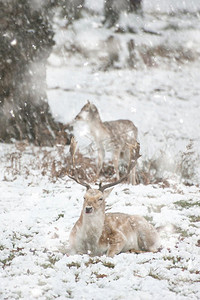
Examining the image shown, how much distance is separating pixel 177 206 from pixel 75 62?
1928 cm

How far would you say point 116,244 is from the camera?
4977mm

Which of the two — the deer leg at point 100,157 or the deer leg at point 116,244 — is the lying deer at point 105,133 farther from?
the deer leg at point 116,244

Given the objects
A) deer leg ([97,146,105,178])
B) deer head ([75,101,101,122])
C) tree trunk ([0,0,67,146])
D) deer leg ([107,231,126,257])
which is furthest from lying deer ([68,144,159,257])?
tree trunk ([0,0,67,146])

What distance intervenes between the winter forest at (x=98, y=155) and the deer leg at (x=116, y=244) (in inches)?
0.6

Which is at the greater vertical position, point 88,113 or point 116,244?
point 88,113

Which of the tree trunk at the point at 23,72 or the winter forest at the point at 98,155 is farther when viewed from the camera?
the tree trunk at the point at 23,72

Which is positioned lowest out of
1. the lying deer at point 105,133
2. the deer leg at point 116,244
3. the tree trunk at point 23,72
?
the deer leg at point 116,244

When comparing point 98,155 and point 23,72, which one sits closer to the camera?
point 98,155

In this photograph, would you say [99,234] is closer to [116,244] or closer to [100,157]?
[116,244]

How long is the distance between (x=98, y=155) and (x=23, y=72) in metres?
4.31

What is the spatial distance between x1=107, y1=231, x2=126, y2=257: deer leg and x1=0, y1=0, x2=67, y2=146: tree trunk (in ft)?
25.4

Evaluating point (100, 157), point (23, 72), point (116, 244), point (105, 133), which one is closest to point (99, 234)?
point (116, 244)

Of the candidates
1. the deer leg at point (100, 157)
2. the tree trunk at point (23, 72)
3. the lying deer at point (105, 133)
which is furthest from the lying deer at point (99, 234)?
the tree trunk at point (23, 72)

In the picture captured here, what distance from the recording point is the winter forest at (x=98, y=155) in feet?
14.0
